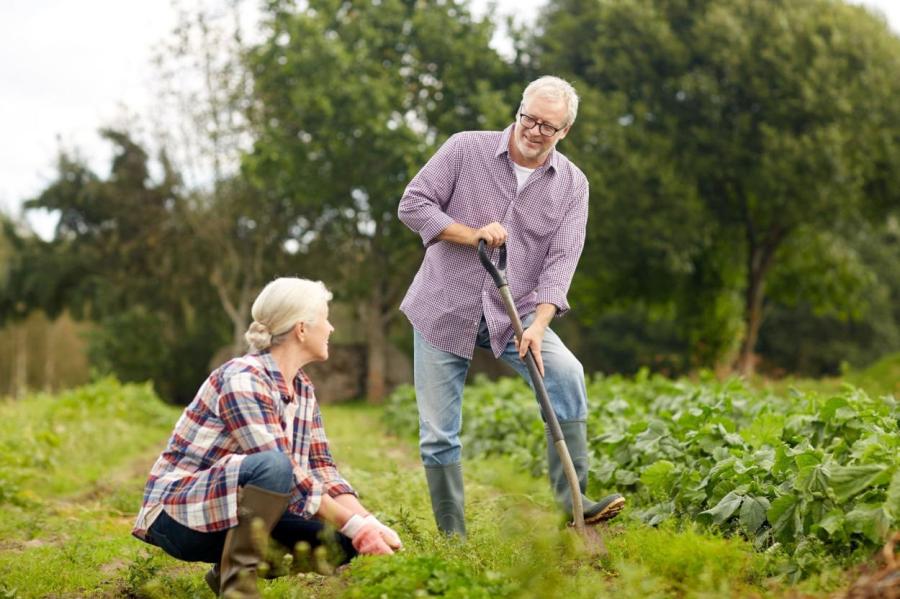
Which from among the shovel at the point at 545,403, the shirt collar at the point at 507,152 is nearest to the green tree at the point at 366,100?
the shirt collar at the point at 507,152

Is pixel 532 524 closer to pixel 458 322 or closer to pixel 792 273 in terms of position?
pixel 458 322

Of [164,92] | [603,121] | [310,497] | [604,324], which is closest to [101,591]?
[310,497]

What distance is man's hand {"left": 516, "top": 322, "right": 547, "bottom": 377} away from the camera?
13.5 feet

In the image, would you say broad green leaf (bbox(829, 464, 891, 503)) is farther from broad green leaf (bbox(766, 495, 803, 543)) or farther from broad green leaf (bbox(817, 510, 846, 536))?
broad green leaf (bbox(766, 495, 803, 543))

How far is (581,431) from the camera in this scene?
439 cm

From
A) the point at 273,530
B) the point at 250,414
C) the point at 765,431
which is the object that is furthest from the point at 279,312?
the point at 765,431

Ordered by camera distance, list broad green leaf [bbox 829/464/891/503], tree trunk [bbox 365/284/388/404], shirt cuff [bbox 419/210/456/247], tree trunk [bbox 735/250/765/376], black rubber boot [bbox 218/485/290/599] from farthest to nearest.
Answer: tree trunk [bbox 365/284/388/404]
tree trunk [bbox 735/250/765/376]
shirt cuff [bbox 419/210/456/247]
broad green leaf [bbox 829/464/891/503]
black rubber boot [bbox 218/485/290/599]

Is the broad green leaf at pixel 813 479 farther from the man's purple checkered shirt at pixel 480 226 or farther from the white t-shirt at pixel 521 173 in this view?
the white t-shirt at pixel 521 173

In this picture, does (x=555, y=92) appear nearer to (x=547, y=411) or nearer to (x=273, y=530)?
(x=547, y=411)

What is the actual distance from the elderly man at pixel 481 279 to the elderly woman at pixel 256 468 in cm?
85

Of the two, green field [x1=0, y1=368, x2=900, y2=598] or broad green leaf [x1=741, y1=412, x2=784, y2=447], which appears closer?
green field [x1=0, y1=368, x2=900, y2=598]

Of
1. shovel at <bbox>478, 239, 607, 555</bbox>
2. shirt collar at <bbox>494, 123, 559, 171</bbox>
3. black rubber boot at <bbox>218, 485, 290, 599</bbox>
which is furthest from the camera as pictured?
shirt collar at <bbox>494, 123, 559, 171</bbox>

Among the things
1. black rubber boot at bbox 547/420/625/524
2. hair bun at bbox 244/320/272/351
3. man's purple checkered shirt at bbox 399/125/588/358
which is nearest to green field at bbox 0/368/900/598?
black rubber boot at bbox 547/420/625/524

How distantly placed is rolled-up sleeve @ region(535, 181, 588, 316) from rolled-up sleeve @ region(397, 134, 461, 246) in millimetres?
494
